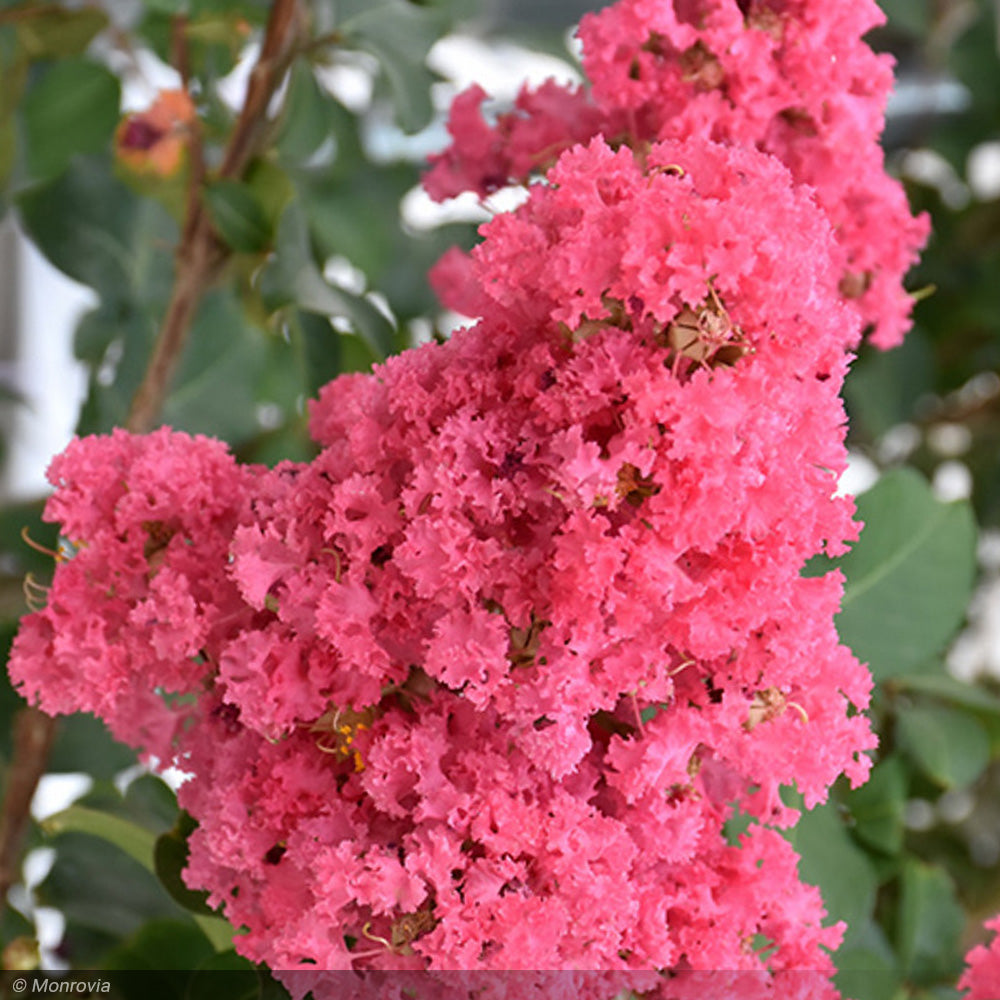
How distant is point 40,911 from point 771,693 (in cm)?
57

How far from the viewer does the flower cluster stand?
0.38m

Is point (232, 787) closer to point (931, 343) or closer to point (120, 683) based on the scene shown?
point (120, 683)

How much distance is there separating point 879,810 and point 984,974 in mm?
324

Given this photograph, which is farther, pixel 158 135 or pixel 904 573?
pixel 158 135

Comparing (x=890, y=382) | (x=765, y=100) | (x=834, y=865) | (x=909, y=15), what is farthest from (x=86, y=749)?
(x=909, y=15)

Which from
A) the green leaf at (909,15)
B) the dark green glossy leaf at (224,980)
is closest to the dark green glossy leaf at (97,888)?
the dark green glossy leaf at (224,980)

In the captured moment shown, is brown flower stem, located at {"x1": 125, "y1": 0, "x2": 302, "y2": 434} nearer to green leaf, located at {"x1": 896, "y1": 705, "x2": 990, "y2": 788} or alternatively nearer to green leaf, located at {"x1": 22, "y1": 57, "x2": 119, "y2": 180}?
green leaf, located at {"x1": 22, "y1": 57, "x2": 119, "y2": 180}

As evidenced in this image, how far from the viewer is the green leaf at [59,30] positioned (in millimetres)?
898

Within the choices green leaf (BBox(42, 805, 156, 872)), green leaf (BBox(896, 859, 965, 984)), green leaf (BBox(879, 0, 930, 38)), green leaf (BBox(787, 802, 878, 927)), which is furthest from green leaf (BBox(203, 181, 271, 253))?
green leaf (BBox(879, 0, 930, 38))

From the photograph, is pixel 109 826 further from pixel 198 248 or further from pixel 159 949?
pixel 198 248

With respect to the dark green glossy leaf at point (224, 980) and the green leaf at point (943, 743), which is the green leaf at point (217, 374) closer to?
the dark green glossy leaf at point (224, 980)

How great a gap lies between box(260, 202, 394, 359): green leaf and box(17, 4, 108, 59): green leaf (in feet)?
1.05

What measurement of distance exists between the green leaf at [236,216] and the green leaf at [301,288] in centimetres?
1

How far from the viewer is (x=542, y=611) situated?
0.40 meters
